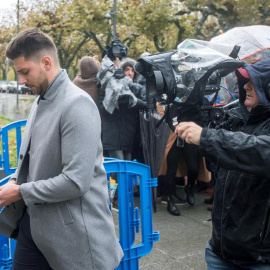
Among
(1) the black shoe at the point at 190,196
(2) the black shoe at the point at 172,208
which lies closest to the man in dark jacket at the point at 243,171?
(2) the black shoe at the point at 172,208

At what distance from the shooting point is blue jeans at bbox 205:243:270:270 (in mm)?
2027

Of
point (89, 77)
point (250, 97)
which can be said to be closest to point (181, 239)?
point (89, 77)

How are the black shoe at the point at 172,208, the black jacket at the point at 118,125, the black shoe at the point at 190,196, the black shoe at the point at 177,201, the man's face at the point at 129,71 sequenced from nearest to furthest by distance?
the black shoe at the point at 172,208, the black jacket at the point at 118,125, the black shoe at the point at 190,196, the black shoe at the point at 177,201, the man's face at the point at 129,71

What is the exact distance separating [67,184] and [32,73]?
0.54 meters

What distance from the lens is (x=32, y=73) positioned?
2066mm

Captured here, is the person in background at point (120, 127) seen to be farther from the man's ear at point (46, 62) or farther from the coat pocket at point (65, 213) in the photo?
the coat pocket at point (65, 213)

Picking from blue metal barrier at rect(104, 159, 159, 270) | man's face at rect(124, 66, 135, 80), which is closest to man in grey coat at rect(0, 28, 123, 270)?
blue metal barrier at rect(104, 159, 159, 270)

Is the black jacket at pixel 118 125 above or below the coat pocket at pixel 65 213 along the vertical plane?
below

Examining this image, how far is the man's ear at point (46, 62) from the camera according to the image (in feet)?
6.79

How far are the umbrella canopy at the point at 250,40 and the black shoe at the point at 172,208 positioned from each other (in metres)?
2.41

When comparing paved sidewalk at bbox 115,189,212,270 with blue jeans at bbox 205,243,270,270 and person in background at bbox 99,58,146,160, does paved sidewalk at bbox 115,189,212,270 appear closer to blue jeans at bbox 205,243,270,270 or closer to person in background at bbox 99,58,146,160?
person in background at bbox 99,58,146,160

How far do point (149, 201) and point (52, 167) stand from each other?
124 centimetres

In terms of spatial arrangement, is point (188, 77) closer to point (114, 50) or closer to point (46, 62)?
point (46, 62)

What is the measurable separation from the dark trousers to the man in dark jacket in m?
0.82
